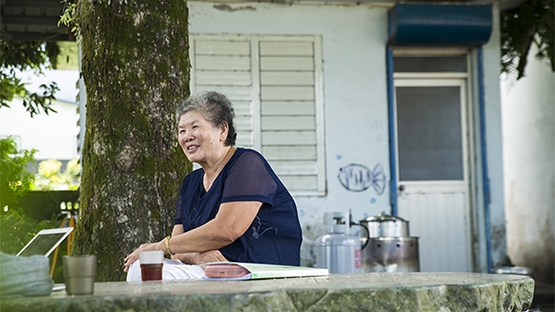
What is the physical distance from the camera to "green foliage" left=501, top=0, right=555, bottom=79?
30.0 ft

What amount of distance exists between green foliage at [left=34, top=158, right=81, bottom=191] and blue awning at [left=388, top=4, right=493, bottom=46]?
3939 mm

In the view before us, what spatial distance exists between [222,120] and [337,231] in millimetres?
3876

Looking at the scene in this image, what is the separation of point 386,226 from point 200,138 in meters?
4.33

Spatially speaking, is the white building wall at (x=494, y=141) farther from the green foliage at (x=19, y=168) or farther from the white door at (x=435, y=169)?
the green foliage at (x=19, y=168)

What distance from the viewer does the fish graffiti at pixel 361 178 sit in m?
8.66

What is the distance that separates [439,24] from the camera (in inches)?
335

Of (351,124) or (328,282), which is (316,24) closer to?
(351,124)

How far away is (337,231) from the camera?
7410mm

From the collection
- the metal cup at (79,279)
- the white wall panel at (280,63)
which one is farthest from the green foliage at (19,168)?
the metal cup at (79,279)

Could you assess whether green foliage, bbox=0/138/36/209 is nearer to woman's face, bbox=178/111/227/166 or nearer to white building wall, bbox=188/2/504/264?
white building wall, bbox=188/2/504/264

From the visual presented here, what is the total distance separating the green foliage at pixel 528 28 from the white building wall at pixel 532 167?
2.75 ft

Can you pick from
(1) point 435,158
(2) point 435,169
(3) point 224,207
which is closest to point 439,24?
(1) point 435,158

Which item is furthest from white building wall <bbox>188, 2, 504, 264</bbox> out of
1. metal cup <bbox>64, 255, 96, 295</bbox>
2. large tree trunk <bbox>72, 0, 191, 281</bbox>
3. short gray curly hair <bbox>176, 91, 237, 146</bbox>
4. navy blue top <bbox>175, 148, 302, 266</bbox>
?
metal cup <bbox>64, 255, 96, 295</bbox>

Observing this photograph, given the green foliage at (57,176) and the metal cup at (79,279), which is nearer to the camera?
the metal cup at (79,279)
